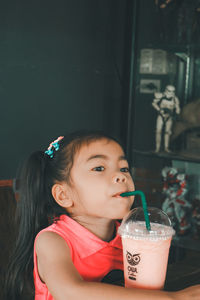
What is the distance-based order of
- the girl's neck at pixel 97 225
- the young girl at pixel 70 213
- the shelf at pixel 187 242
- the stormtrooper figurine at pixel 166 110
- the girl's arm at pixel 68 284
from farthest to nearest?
the stormtrooper figurine at pixel 166 110 < the shelf at pixel 187 242 < the girl's neck at pixel 97 225 < the young girl at pixel 70 213 < the girl's arm at pixel 68 284

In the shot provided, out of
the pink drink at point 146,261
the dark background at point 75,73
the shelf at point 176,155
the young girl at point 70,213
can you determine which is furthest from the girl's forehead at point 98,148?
the shelf at point 176,155

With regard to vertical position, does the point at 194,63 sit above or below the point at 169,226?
above

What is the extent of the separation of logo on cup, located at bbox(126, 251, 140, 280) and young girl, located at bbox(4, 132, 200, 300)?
0.11 m

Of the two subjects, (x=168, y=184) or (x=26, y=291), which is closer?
(x=26, y=291)

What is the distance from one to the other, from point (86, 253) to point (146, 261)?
0.24 meters

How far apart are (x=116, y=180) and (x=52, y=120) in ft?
6.62

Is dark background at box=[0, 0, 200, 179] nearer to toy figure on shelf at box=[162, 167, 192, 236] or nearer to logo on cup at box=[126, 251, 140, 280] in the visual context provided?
toy figure on shelf at box=[162, 167, 192, 236]

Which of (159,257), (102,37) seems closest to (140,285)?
(159,257)

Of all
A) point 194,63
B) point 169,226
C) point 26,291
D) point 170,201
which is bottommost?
point 170,201

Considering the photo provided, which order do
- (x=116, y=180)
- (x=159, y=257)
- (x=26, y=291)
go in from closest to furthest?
(x=159, y=257)
(x=116, y=180)
(x=26, y=291)

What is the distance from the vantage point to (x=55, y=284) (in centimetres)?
100

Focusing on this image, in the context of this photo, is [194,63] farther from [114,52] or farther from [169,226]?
[169,226]

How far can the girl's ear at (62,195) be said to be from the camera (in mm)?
1237

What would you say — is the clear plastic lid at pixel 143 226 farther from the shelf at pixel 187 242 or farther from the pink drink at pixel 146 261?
the shelf at pixel 187 242
